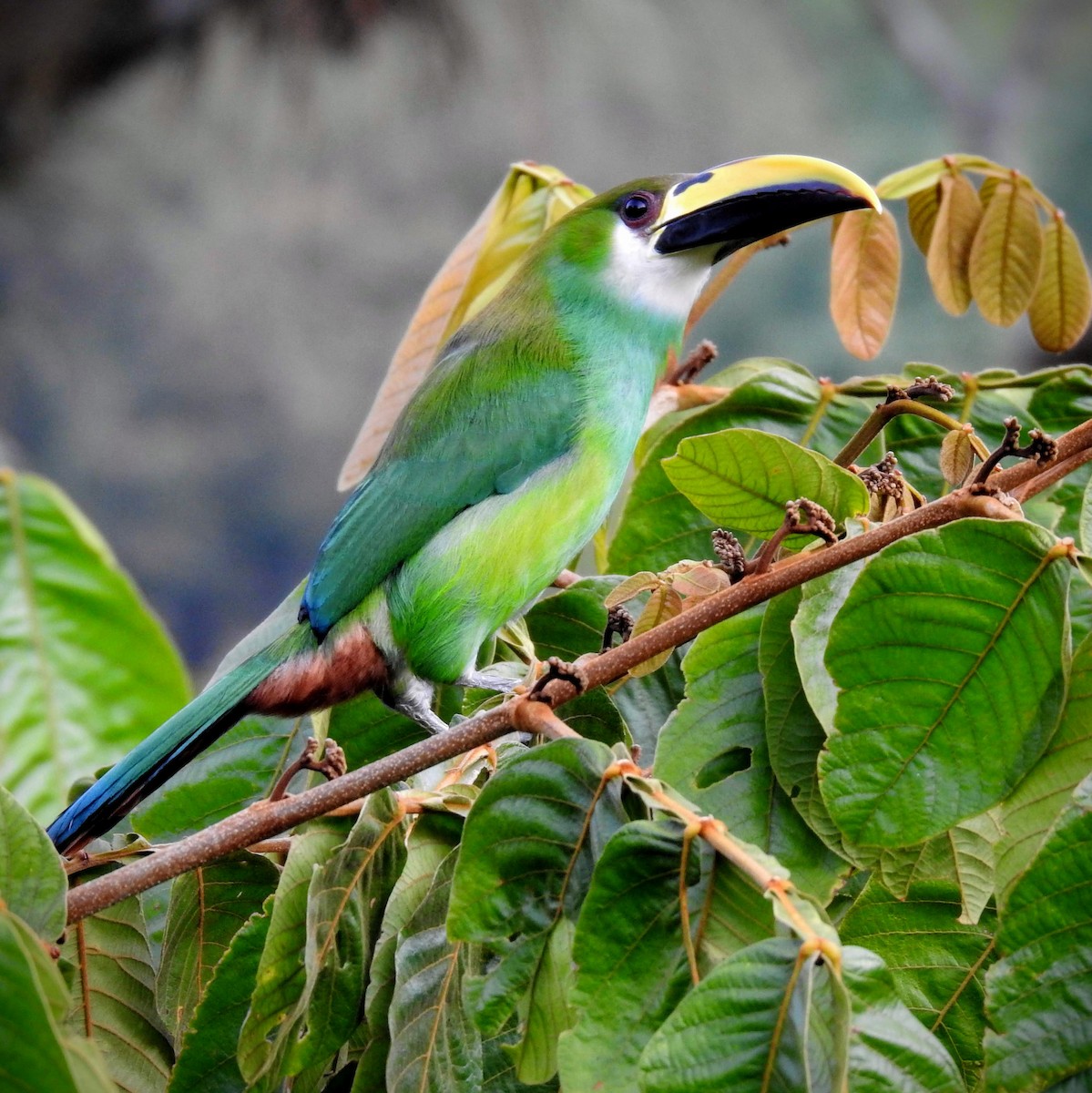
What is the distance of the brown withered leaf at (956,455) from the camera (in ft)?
3.37

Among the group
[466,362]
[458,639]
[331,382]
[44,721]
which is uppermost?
[466,362]

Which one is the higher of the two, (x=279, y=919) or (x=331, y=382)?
(x=279, y=919)

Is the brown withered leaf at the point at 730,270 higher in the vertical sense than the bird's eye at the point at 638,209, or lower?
lower

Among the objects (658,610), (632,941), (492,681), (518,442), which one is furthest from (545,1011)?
(518,442)

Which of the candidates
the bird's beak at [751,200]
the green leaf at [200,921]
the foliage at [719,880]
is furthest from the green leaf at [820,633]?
the bird's beak at [751,200]

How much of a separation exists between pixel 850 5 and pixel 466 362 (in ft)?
23.3

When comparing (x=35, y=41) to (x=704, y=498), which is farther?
(x=35, y=41)

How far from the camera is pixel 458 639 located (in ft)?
5.31

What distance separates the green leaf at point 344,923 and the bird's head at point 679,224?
3.26ft

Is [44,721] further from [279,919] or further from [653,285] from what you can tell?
[279,919]

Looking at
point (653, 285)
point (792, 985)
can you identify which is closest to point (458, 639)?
point (653, 285)

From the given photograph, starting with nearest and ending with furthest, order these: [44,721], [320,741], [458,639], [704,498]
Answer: [704,498]
[320,741]
[458,639]
[44,721]

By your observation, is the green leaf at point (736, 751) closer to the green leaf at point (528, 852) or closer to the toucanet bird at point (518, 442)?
the green leaf at point (528, 852)

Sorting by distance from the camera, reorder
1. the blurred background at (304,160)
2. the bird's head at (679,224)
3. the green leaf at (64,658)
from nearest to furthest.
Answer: the bird's head at (679,224), the green leaf at (64,658), the blurred background at (304,160)
